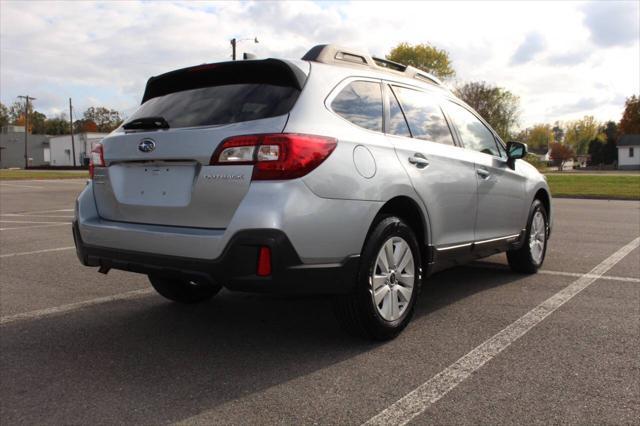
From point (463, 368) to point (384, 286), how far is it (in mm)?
713

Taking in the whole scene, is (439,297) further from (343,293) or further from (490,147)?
(343,293)

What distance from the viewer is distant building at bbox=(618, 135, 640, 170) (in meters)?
81.9

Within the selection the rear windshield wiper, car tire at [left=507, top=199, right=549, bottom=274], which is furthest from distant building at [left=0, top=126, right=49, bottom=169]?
the rear windshield wiper

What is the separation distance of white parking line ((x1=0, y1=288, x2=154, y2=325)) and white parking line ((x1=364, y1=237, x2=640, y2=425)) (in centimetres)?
299

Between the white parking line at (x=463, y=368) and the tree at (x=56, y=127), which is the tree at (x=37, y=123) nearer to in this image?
the tree at (x=56, y=127)

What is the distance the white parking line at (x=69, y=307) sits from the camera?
438 cm

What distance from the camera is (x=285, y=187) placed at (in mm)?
3107

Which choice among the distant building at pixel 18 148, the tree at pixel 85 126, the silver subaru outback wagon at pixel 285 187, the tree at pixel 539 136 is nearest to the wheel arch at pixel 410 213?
the silver subaru outback wagon at pixel 285 187

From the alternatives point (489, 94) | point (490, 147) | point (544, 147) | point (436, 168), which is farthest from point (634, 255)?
point (544, 147)

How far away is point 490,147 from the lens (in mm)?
5434

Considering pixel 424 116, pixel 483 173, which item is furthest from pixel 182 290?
pixel 483 173

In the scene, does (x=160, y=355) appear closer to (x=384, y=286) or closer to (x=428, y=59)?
(x=384, y=286)

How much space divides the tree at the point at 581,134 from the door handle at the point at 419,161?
14031 cm

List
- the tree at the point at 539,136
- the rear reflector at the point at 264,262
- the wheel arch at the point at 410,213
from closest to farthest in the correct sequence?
the rear reflector at the point at 264,262 → the wheel arch at the point at 410,213 → the tree at the point at 539,136
